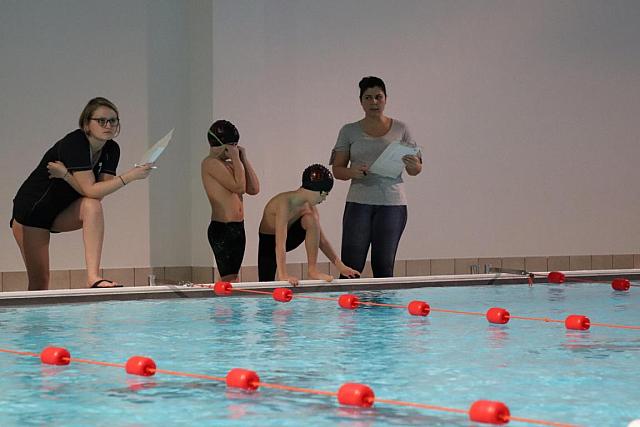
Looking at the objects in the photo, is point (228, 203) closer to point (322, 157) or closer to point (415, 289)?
point (415, 289)

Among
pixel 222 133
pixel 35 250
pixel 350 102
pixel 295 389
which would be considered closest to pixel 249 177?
pixel 222 133

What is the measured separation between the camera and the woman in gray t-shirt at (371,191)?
7.70 m

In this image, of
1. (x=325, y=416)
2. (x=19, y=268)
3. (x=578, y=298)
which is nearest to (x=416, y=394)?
(x=325, y=416)

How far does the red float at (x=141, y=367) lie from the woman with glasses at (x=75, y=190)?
115 inches

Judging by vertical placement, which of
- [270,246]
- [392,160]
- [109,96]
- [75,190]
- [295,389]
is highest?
[109,96]

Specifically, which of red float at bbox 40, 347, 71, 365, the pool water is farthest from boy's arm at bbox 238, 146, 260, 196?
red float at bbox 40, 347, 71, 365

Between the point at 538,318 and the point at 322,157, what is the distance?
4.91 meters

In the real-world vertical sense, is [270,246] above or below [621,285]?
above

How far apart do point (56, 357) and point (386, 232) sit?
13.3 ft

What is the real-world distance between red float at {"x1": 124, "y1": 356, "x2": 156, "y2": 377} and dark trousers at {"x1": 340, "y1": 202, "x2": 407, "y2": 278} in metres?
4.13

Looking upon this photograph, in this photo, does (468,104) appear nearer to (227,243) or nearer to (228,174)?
(228,174)

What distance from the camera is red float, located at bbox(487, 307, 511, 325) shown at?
17.5ft

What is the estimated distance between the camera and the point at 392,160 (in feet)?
24.7

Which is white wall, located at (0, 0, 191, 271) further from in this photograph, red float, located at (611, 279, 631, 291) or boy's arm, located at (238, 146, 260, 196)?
red float, located at (611, 279, 631, 291)
